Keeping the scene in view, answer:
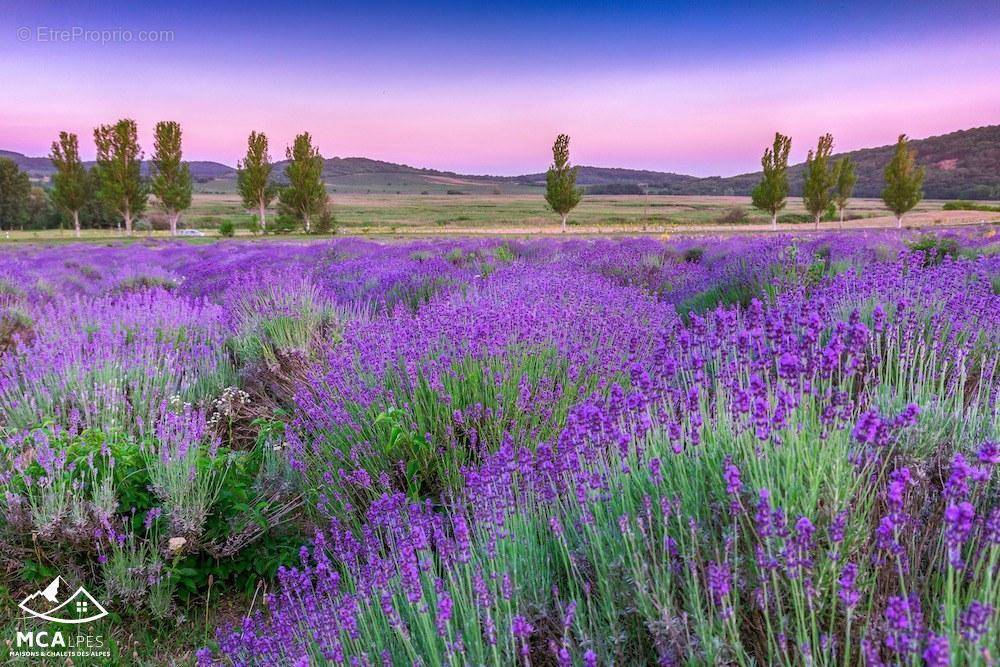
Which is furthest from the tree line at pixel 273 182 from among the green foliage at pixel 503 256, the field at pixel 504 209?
the green foliage at pixel 503 256

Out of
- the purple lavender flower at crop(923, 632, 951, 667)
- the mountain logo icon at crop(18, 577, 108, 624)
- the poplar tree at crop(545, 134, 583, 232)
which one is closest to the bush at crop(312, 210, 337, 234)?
the poplar tree at crop(545, 134, 583, 232)

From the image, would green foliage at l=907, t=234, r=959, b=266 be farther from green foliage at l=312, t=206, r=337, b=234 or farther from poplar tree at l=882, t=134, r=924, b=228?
poplar tree at l=882, t=134, r=924, b=228

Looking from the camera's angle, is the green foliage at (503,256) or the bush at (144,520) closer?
the bush at (144,520)

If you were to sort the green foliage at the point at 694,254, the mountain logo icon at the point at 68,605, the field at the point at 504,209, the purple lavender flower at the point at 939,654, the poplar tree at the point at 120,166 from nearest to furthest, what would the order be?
the purple lavender flower at the point at 939,654 → the mountain logo icon at the point at 68,605 → the green foliage at the point at 694,254 → the poplar tree at the point at 120,166 → the field at the point at 504,209

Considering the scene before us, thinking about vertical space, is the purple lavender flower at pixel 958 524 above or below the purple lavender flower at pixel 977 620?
above

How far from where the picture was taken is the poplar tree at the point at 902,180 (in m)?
48.5

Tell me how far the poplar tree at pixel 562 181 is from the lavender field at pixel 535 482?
47.6 metres

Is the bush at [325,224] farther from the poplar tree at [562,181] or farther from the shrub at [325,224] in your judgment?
the poplar tree at [562,181]

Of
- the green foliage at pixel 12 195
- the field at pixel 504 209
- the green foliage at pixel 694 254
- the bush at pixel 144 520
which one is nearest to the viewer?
the bush at pixel 144 520

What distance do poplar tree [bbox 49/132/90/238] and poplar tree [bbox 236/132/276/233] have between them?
12682 mm

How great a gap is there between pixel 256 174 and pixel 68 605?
54.8 meters

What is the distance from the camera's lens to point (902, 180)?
48.6 meters

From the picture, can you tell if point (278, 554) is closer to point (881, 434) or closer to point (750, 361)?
point (750, 361)

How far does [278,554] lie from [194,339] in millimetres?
3489
